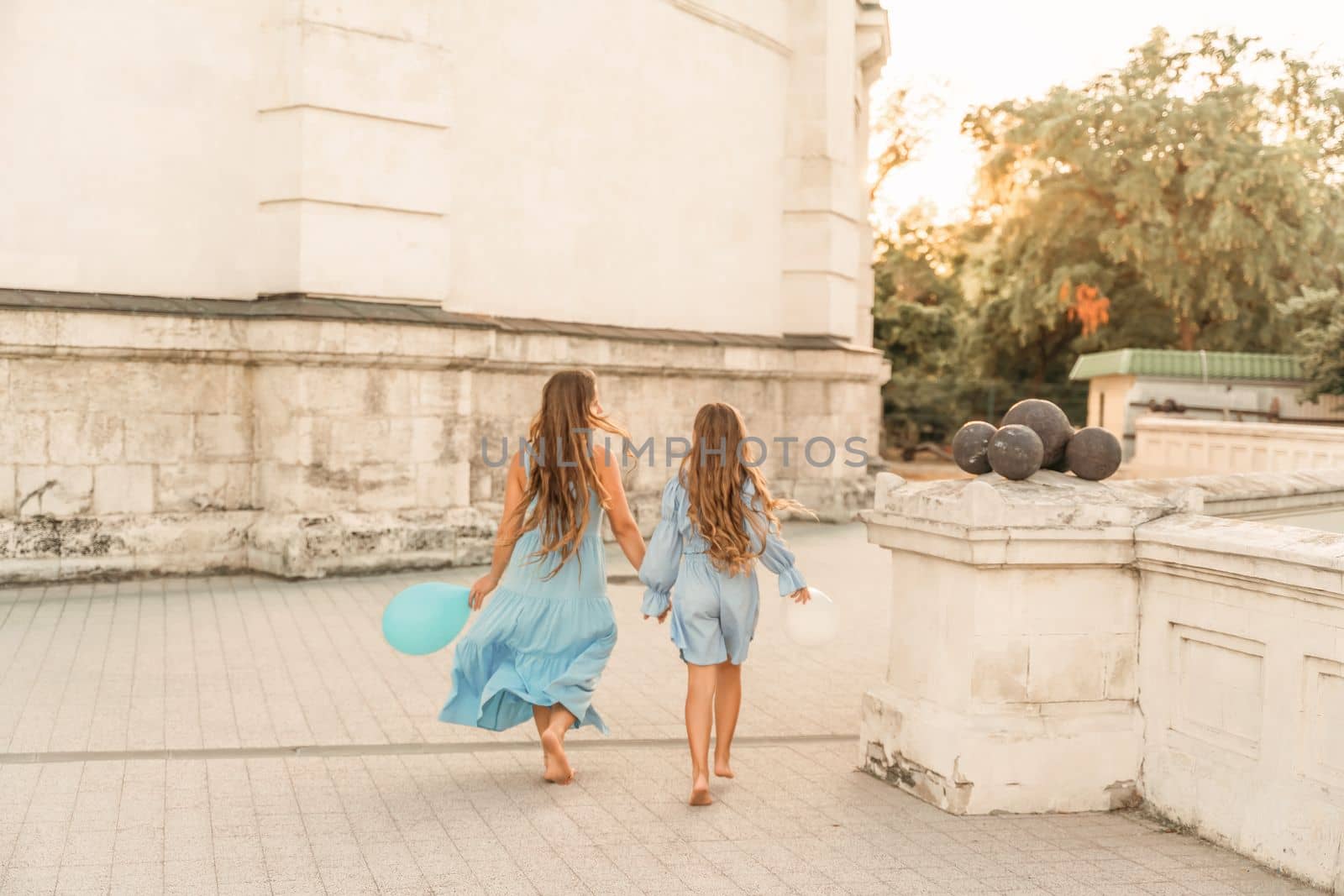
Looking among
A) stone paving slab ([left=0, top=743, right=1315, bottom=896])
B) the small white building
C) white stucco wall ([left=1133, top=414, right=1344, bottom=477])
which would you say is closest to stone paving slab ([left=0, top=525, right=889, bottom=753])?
stone paving slab ([left=0, top=743, right=1315, bottom=896])

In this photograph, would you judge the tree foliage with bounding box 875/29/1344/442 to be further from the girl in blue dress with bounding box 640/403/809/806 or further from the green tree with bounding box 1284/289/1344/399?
the girl in blue dress with bounding box 640/403/809/806

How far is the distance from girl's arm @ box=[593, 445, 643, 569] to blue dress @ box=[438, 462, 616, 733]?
9 centimetres

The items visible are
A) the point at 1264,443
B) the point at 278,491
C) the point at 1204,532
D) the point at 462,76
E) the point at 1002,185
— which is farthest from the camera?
the point at 1002,185

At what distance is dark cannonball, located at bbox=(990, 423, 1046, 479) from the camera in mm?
5758

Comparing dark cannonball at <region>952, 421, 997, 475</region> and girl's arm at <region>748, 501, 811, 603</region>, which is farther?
dark cannonball at <region>952, 421, 997, 475</region>

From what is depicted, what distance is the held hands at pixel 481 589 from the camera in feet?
19.7

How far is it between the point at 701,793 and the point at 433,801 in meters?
1.05

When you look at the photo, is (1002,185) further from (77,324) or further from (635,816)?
(635,816)

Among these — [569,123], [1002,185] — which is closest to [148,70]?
[569,123]

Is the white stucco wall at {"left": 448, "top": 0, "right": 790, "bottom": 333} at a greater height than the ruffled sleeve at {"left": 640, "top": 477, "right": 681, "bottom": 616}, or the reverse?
the white stucco wall at {"left": 448, "top": 0, "right": 790, "bottom": 333}

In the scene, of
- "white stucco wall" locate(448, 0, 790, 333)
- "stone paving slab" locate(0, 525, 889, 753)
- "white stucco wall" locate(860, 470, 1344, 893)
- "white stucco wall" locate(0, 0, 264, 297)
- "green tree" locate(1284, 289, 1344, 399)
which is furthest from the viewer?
"green tree" locate(1284, 289, 1344, 399)

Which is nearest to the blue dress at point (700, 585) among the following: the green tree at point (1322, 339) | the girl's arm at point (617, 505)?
the girl's arm at point (617, 505)

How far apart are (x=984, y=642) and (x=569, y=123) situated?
998 centimetres

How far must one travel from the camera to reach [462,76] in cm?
1309
